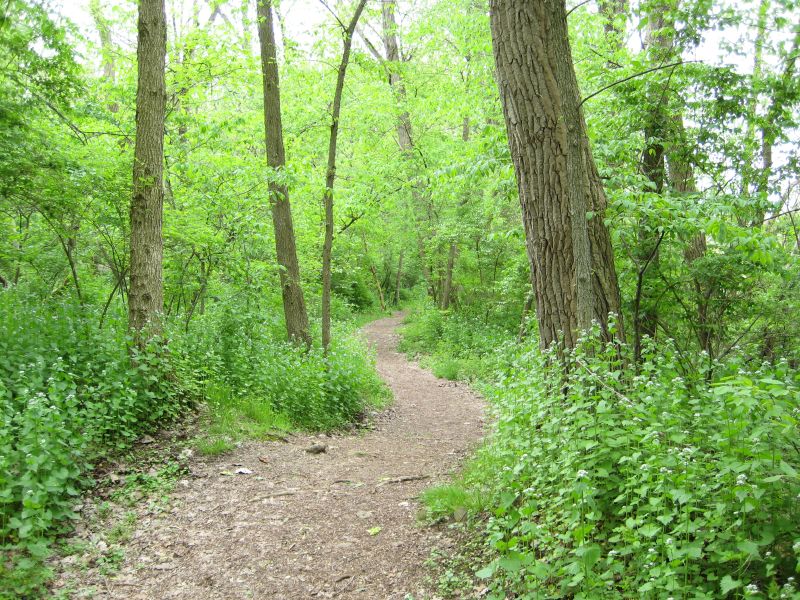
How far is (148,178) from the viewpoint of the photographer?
665 cm

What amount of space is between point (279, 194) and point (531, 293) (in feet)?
15.7

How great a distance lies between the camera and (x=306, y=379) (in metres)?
8.28

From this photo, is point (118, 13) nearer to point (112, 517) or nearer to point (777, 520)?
point (112, 517)

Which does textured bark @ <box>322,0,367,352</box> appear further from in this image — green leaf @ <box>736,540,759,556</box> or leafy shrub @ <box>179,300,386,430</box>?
green leaf @ <box>736,540,759,556</box>

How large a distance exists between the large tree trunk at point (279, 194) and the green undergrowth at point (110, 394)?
57 centimetres

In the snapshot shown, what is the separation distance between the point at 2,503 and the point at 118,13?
14.0 meters

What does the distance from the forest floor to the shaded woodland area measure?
1.21ft

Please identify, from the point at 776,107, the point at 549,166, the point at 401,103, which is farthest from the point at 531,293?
the point at 401,103

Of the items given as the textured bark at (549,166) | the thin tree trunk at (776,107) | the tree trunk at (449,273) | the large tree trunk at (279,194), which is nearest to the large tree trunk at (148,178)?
the large tree trunk at (279,194)

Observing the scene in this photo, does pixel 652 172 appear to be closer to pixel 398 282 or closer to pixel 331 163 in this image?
pixel 331 163

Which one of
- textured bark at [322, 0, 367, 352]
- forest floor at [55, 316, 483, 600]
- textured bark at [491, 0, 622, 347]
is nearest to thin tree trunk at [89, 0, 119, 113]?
textured bark at [322, 0, 367, 352]

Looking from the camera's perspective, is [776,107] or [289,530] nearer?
[289,530]

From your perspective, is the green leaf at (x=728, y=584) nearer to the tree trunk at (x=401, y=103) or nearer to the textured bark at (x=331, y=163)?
the textured bark at (x=331, y=163)

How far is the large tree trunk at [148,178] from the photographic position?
662cm
